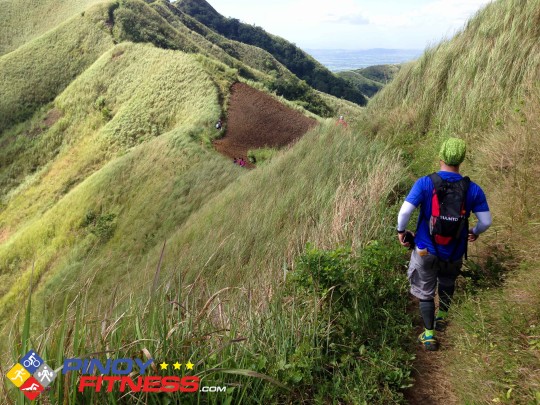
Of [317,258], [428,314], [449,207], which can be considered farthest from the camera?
[317,258]

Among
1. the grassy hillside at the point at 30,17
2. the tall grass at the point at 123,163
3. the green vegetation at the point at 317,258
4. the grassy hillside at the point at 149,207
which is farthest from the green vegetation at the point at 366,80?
the green vegetation at the point at 317,258

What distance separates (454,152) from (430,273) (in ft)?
3.14

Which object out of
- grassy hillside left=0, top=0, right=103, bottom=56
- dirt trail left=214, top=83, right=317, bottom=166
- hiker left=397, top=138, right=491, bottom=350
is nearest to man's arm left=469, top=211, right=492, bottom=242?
hiker left=397, top=138, right=491, bottom=350

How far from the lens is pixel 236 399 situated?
2.05m

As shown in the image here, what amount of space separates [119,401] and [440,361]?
2143 mm

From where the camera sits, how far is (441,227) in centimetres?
273

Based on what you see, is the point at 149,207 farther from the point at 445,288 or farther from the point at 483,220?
the point at 483,220

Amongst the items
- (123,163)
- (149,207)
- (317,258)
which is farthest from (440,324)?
(123,163)

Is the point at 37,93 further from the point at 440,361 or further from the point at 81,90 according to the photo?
the point at 440,361

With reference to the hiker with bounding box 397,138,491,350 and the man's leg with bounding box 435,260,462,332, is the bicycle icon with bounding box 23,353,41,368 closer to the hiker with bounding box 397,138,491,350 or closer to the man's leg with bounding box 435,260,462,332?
the hiker with bounding box 397,138,491,350

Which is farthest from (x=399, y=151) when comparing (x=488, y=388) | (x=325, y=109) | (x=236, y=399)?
(x=325, y=109)

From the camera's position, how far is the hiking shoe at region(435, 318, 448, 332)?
9.68 feet

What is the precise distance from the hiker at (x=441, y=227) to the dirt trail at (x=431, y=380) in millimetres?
75

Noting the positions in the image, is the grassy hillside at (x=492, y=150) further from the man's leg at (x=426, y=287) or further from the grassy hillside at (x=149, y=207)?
the grassy hillside at (x=149, y=207)
